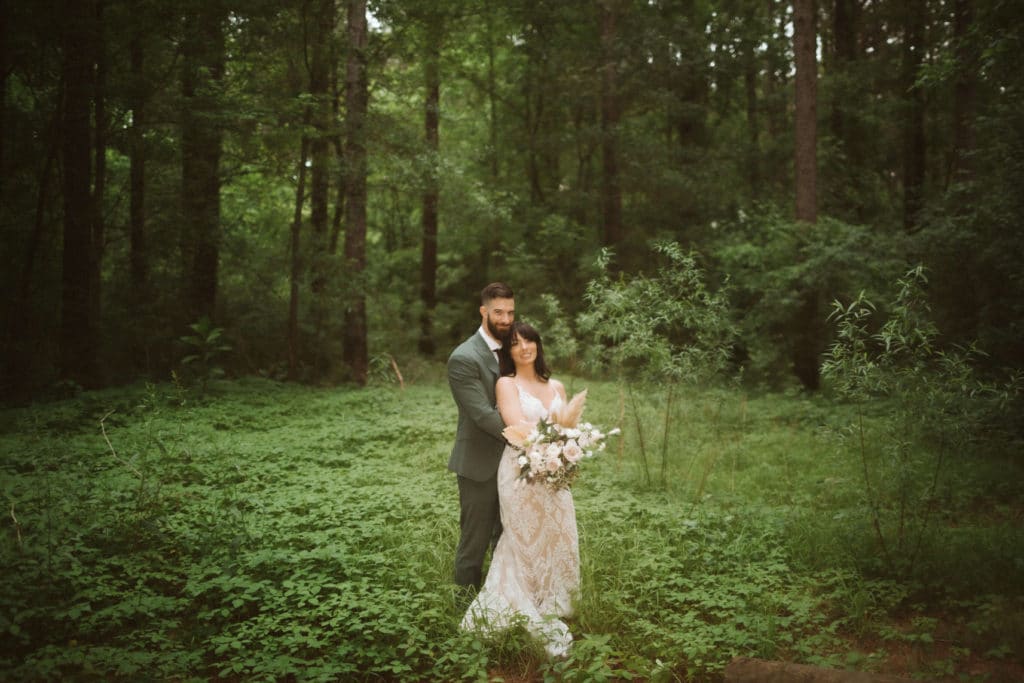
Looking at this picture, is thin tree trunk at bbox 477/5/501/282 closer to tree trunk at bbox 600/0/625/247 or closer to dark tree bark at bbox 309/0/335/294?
tree trunk at bbox 600/0/625/247

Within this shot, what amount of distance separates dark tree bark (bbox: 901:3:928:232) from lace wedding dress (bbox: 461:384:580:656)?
17.7 m

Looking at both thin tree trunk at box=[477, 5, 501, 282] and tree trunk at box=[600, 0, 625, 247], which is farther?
thin tree trunk at box=[477, 5, 501, 282]

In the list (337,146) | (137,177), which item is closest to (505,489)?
(137,177)

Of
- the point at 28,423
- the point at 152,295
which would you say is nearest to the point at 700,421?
the point at 28,423

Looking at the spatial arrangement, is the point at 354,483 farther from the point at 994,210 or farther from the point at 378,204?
the point at 378,204

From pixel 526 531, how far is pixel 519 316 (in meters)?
8.26

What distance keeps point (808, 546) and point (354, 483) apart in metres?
4.91

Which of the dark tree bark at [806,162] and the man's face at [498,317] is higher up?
the dark tree bark at [806,162]

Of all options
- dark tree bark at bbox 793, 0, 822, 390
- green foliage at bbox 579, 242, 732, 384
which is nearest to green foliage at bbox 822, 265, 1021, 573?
green foliage at bbox 579, 242, 732, 384

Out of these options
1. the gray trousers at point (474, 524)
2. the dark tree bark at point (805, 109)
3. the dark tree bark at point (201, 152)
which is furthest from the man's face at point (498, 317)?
the dark tree bark at point (805, 109)

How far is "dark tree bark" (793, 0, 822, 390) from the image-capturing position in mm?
14445

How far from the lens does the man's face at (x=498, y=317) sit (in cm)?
534

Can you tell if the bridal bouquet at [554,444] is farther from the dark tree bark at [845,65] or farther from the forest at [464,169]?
the dark tree bark at [845,65]

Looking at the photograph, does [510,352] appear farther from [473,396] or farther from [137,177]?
[137,177]
